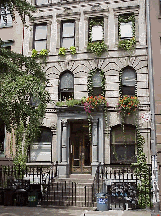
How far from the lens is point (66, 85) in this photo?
1816cm

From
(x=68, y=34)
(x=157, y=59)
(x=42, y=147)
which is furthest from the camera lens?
(x=68, y=34)

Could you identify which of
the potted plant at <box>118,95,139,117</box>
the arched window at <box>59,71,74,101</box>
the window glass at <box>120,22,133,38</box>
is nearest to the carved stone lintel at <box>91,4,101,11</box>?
the window glass at <box>120,22,133,38</box>

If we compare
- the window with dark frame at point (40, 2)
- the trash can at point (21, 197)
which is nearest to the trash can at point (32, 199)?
the trash can at point (21, 197)

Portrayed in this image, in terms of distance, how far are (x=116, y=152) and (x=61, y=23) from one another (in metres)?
8.77

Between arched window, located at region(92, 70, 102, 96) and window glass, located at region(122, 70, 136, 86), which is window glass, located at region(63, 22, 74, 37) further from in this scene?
window glass, located at region(122, 70, 136, 86)

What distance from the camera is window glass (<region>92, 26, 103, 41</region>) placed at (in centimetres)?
1829

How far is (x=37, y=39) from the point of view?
19.2 m

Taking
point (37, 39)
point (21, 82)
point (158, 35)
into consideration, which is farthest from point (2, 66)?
point (158, 35)

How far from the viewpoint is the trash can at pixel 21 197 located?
14.2 meters

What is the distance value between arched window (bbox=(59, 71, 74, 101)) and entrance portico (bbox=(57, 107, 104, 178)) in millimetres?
1367

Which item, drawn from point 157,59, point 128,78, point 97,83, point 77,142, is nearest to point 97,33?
point 97,83

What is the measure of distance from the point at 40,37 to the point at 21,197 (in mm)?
10076

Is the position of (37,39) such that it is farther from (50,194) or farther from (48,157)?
(50,194)

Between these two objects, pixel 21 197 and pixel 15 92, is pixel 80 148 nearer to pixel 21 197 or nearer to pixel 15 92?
pixel 21 197
